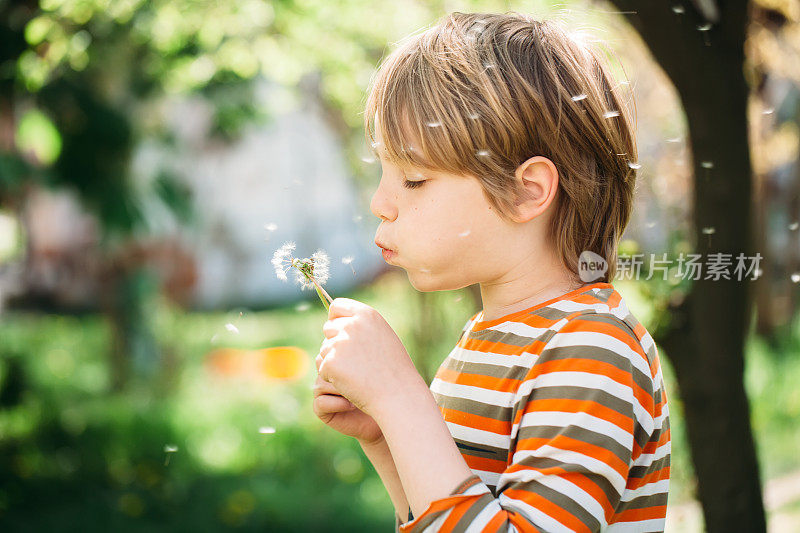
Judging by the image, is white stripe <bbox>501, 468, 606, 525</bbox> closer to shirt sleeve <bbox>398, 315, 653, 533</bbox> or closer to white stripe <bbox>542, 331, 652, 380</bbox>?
shirt sleeve <bbox>398, 315, 653, 533</bbox>

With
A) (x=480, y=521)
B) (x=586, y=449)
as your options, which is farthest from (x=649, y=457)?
(x=480, y=521)

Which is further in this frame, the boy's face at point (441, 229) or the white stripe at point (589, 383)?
the boy's face at point (441, 229)

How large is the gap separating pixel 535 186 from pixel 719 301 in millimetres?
1486

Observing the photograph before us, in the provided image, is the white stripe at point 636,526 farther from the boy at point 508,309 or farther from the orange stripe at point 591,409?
the orange stripe at point 591,409

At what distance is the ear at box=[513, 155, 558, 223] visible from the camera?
123 cm

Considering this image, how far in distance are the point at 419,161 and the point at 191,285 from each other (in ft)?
35.1

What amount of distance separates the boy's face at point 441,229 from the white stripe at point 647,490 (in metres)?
0.38

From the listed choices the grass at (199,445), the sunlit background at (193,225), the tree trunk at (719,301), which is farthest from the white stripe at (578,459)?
the grass at (199,445)

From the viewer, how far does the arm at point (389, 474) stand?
1.34 meters

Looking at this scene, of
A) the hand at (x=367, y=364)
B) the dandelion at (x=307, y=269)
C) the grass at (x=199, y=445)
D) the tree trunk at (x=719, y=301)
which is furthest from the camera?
the grass at (x=199, y=445)

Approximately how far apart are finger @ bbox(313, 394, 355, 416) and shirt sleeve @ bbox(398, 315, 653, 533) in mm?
241

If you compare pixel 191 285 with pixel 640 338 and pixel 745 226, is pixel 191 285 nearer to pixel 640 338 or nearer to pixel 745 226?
pixel 745 226

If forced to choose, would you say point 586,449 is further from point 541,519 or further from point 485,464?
point 485,464

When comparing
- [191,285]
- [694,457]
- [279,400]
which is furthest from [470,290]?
[191,285]
